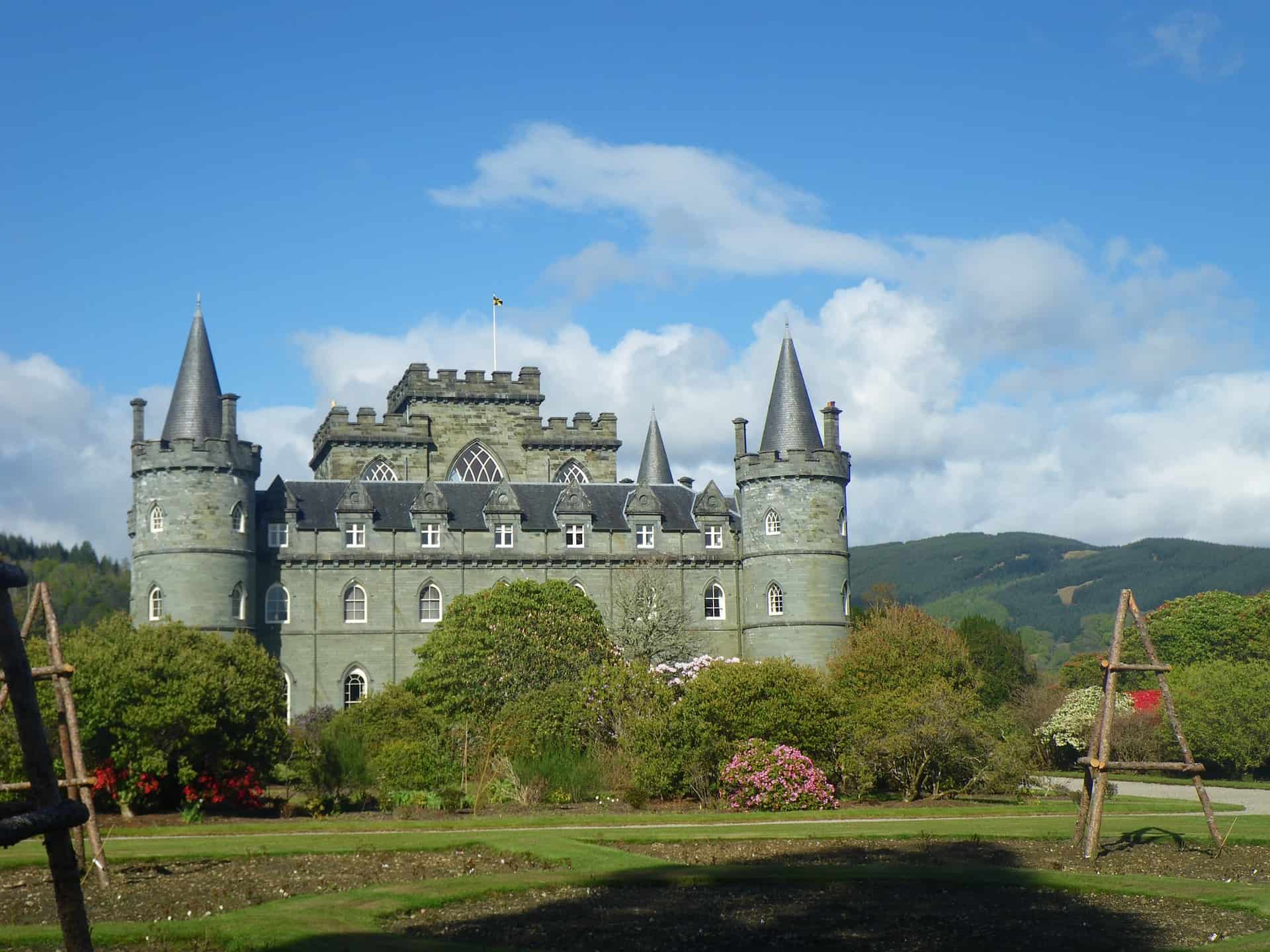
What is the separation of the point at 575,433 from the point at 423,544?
11.7m

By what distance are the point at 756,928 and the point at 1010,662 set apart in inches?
2301

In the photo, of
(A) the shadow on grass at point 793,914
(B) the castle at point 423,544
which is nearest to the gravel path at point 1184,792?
(B) the castle at point 423,544

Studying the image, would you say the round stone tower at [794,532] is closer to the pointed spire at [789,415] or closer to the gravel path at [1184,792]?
the pointed spire at [789,415]

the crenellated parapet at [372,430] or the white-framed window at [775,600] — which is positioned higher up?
the crenellated parapet at [372,430]

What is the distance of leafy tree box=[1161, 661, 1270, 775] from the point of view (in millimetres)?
45594

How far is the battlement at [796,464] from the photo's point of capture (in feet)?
180

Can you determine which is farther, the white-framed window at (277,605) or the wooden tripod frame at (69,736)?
the white-framed window at (277,605)

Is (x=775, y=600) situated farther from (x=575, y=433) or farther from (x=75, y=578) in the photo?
(x=75, y=578)

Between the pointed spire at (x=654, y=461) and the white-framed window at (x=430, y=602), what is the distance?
12.8m

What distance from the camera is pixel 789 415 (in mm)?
55656

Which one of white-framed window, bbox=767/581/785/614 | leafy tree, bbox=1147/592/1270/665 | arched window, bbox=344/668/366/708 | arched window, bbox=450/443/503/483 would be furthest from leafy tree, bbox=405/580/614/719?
leafy tree, bbox=1147/592/1270/665

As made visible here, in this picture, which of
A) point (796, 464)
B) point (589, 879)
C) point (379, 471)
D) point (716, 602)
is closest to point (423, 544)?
point (379, 471)

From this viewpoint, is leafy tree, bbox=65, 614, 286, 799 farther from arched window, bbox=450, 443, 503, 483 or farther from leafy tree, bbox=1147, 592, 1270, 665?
leafy tree, bbox=1147, 592, 1270, 665

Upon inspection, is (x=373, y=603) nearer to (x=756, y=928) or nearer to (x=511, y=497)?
(x=511, y=497)
